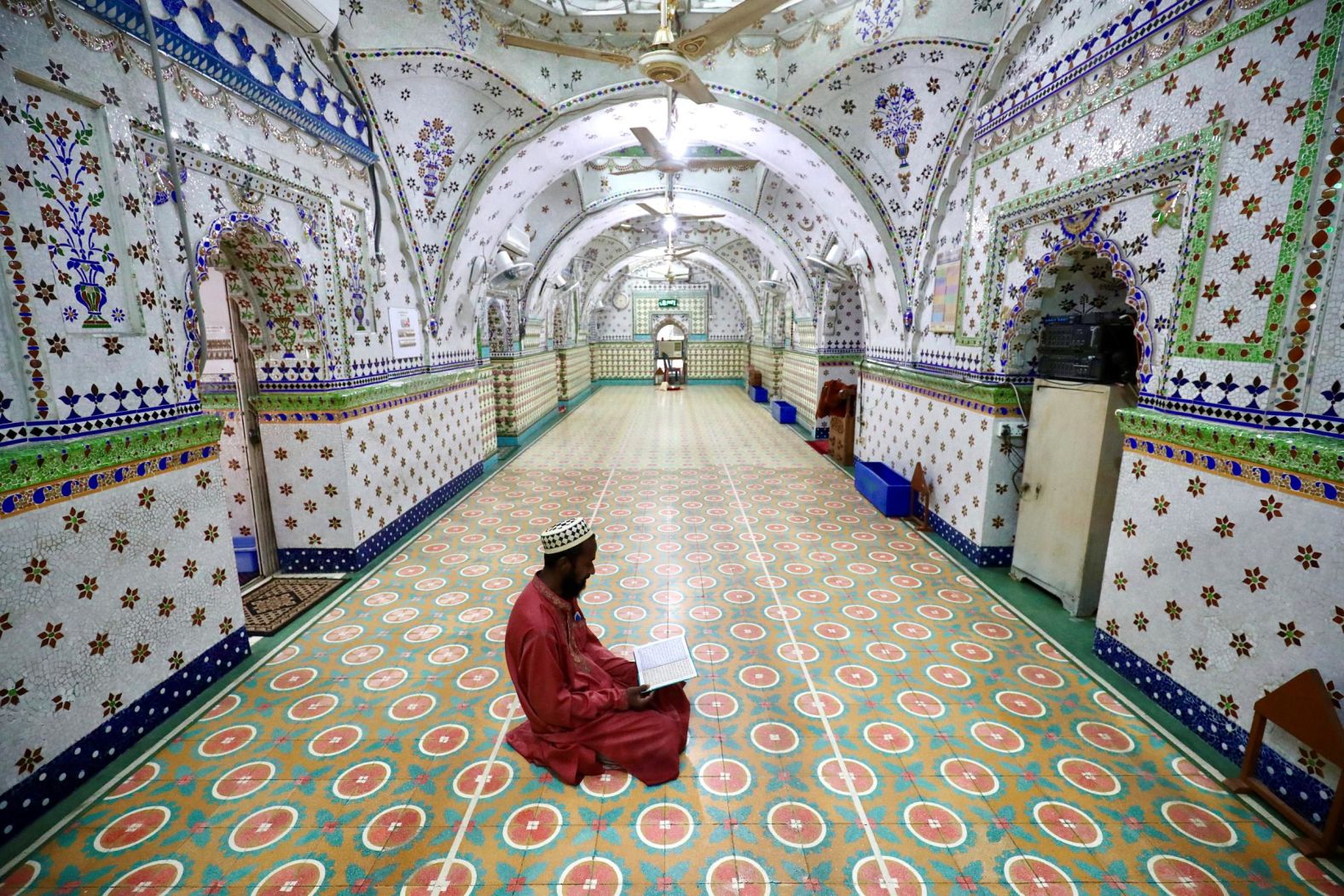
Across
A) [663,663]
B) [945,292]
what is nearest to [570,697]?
[663,663]

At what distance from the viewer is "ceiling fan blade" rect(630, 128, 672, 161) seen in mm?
6078

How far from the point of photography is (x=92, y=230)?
264 cm

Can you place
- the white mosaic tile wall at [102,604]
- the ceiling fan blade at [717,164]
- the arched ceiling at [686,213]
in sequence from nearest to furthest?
the white mosaic tile wall at [102,604]
the ceiling fan blade at [717,164]
the arched ceiling at [686,213]

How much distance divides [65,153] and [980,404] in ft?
18.5

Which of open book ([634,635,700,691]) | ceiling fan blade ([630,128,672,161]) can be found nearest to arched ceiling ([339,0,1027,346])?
ceiling fan blade ([630,128,672,161])

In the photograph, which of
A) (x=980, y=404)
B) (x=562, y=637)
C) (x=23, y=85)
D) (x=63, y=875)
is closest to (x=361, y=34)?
(x=23, y=85)

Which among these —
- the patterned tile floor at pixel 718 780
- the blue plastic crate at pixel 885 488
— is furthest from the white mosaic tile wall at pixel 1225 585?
the blue plastic crate at pixel 885 488

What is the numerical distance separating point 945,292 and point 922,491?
1.89 metres

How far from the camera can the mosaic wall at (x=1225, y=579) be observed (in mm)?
2260

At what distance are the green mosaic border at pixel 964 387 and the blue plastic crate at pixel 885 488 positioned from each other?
1051mm

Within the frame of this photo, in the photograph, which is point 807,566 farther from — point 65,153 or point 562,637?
point 65,153

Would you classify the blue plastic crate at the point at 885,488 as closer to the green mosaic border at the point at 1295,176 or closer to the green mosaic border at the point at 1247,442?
the green mosaic border at the point at 1247,442

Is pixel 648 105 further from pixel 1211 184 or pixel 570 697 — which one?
pixel 570 697

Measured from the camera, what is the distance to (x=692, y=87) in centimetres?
409
